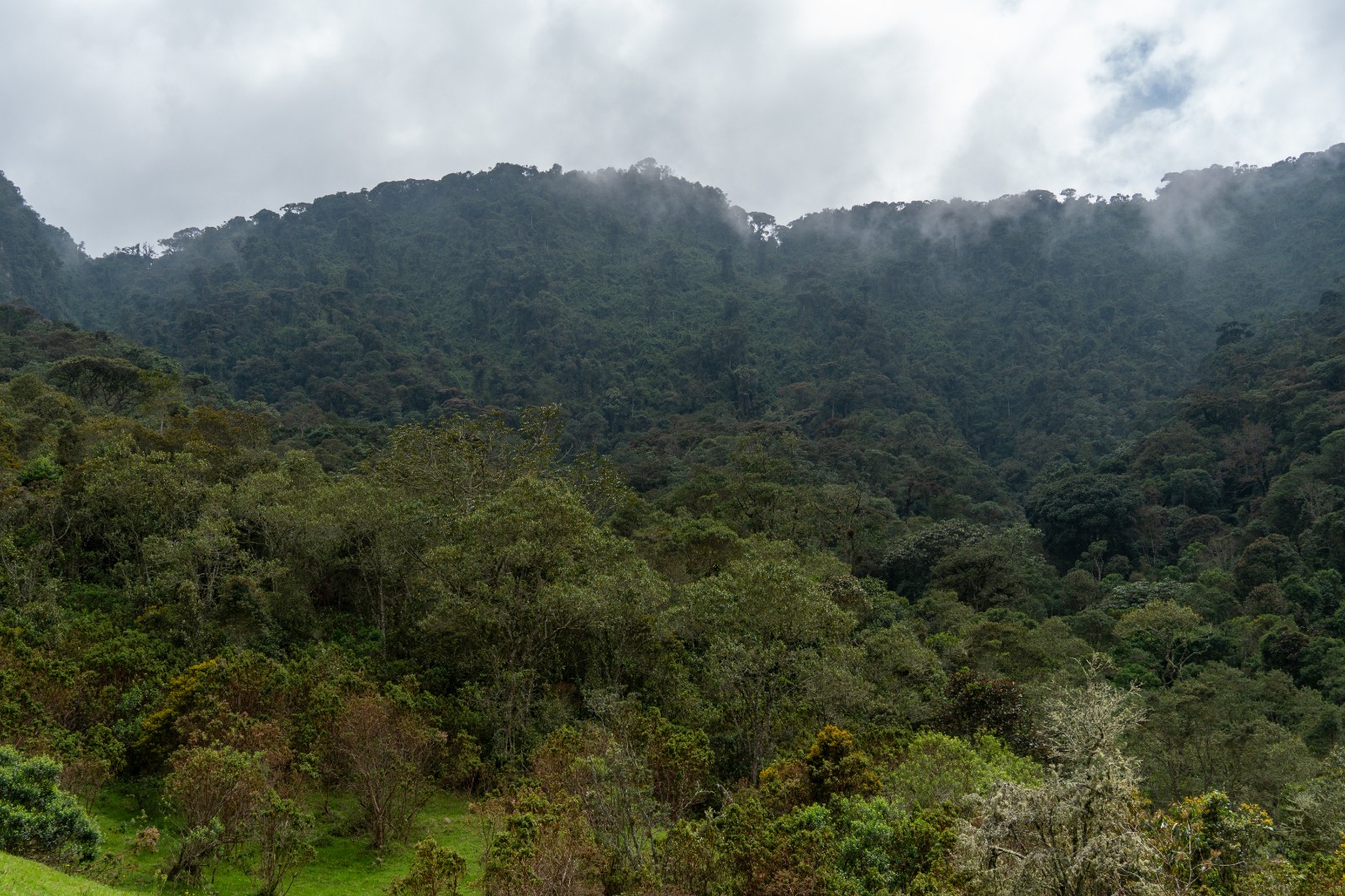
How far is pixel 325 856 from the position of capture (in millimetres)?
15891

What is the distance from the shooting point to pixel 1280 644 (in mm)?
30938

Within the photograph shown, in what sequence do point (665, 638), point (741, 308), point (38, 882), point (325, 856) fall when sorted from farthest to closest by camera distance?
point (741, 308)
point (665, 638)
point (325, 856)
point (38, 882)

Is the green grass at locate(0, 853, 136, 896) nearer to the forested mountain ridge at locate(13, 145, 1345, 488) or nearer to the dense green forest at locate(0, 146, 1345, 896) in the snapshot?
the dense green forest at locate(0, 146, 1345, 896)

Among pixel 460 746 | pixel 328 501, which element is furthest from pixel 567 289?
pixel 460 746

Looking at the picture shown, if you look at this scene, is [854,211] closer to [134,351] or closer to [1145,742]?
[134,351]

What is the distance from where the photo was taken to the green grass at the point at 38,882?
918 cm

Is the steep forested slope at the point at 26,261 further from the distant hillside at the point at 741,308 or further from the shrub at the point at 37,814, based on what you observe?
the shrub at the point at 37,814

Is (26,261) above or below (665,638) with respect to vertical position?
above

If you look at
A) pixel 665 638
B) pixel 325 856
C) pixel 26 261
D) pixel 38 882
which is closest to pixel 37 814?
pixel 38 882

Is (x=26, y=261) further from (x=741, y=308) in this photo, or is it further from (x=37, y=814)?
(x=37, y=814)

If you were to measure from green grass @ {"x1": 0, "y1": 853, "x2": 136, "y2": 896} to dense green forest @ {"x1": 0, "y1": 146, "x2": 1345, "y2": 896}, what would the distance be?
117 cm

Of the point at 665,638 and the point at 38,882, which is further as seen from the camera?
the point at 665,638

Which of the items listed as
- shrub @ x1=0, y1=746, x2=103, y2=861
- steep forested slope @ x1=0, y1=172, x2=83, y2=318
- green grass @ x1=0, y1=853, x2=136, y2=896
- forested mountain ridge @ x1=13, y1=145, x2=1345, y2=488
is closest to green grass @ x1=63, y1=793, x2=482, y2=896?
shrub @ x1=0, y1=746, x2=103, y2=861

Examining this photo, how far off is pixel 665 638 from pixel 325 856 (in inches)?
449
